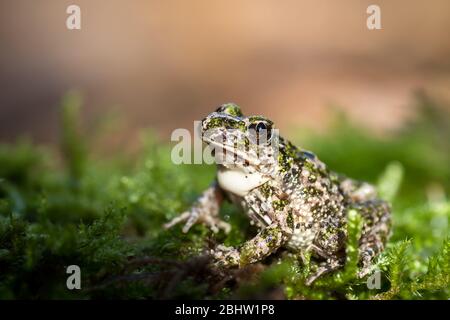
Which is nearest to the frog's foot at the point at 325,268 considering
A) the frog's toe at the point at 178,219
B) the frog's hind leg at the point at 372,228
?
the frog's hind leg at the point at 372,228

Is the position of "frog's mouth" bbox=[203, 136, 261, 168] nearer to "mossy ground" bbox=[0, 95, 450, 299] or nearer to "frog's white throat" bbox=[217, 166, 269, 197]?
"frog's white throat" bbox=[217, 166, 269, 197]

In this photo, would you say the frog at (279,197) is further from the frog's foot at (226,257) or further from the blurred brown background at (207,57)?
the blurred brown background at (207,57)

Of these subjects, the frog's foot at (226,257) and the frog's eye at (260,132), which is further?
the frog's eye at (260,132)

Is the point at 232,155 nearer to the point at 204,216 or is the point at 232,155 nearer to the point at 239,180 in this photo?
the point at 239,180

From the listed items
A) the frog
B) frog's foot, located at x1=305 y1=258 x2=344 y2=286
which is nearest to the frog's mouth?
the frog

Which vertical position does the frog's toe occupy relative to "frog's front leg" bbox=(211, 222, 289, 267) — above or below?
above

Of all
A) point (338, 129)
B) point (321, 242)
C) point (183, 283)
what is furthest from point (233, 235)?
point (338, 129)
